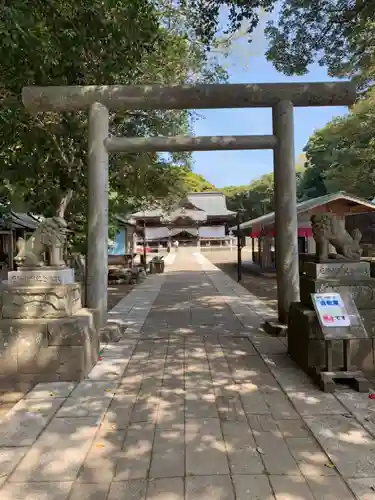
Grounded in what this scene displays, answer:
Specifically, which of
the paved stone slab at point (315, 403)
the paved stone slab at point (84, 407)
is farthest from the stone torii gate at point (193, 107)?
the paved stone slab at point (315, 403)

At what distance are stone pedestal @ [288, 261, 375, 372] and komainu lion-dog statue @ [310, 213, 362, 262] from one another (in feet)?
0.48

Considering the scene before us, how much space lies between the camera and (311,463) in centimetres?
281

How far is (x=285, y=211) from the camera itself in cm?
677

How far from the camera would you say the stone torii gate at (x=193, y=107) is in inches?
258

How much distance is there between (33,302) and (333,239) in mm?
3852

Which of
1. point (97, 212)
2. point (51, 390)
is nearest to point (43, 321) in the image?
point (51, 390)

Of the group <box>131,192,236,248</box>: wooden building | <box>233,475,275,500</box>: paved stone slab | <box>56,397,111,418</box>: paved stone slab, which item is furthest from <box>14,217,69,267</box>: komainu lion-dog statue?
<box>131,192,236,248</box>: wooden building

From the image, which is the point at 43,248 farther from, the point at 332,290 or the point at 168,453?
the point at 332,290

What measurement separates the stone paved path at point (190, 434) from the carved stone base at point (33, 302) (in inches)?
32.9

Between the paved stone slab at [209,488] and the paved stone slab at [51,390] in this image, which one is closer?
the paved stone slab at [209,488]

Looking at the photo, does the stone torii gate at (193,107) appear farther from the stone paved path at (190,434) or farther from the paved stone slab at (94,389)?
the paved stone slab at (94,389)

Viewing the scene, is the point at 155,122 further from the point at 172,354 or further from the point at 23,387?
the point at 23,387

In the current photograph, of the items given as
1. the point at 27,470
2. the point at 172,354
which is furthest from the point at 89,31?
the point at 27,470

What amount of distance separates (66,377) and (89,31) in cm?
532
